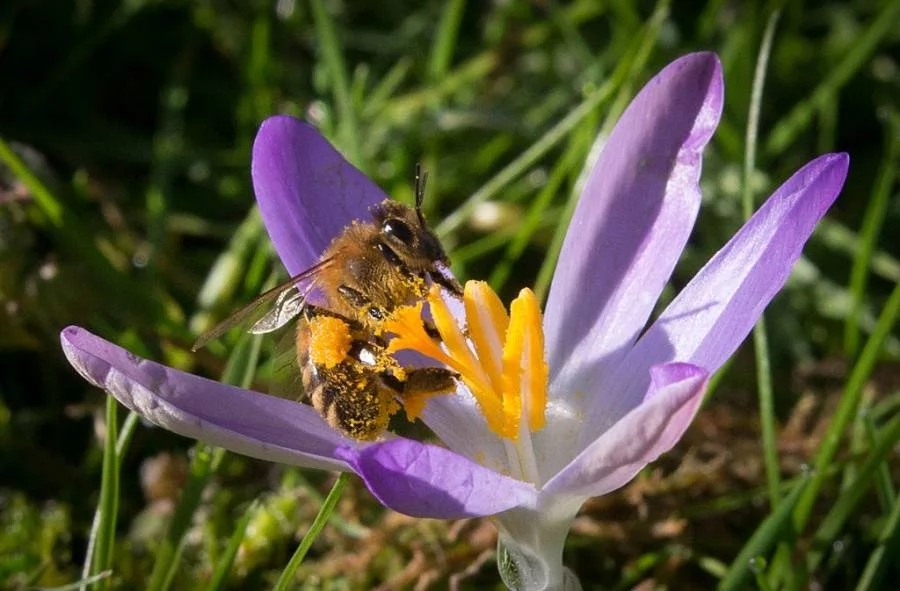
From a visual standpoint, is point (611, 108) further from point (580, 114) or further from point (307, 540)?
point (307, 540)

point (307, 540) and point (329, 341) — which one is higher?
point (329, 341)

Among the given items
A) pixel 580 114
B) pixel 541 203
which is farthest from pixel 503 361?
pixel 580 114

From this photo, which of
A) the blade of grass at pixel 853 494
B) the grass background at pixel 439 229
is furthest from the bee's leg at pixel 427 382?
the blade of grass at pixel 853 494

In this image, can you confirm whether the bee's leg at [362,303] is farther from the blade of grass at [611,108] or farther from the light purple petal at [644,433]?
the blade of grass at [611,108]

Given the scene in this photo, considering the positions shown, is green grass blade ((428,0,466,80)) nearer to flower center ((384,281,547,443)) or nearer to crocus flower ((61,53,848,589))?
crocus flower ((61,53,848,589))

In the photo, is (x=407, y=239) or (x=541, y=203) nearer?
(x=407, y=239)

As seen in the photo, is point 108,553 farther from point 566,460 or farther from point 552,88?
point 552,88

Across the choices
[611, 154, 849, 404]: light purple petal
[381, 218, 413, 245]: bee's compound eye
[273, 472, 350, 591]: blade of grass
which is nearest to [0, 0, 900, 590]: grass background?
[273, 472, 350, 591]: blade of grass
